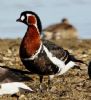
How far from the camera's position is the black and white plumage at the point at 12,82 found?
9.98 m

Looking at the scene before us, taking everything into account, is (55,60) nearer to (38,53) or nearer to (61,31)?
(38,53)

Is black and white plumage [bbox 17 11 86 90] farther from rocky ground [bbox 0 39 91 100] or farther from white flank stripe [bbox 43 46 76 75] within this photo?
rocky ground [bbox 0 39 91 100]

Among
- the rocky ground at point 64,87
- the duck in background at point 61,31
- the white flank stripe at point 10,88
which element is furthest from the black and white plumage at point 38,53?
the duck in background at point 61,31

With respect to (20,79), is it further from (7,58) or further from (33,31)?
(7,58)

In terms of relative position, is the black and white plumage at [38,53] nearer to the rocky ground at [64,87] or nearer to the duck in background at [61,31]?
the rocky ground at [64,87]

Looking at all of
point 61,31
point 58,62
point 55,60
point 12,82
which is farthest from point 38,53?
point 61,31

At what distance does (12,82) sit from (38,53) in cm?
87

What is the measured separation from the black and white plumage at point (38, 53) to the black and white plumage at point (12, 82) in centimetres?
44

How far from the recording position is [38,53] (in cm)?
1073

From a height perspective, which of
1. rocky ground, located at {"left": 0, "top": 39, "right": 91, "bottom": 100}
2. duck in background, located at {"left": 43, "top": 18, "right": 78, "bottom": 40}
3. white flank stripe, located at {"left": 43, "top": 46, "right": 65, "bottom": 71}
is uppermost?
white flank stripe, located at {"left": 43, "top": 46, "right": 65, "bottom": 71}

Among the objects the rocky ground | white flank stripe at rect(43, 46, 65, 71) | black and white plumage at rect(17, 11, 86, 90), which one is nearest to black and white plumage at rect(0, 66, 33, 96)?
the rocky ground

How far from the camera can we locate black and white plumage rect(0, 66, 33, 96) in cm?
998

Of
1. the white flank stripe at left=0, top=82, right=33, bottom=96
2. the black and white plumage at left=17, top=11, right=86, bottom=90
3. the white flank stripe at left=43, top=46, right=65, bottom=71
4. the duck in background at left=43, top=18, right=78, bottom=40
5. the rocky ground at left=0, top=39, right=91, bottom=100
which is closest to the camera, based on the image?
the white flank stripe at left=0, top=82, right=33, bottom=96

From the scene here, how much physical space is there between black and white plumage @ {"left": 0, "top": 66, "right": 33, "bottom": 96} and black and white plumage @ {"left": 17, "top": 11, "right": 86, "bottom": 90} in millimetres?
436
